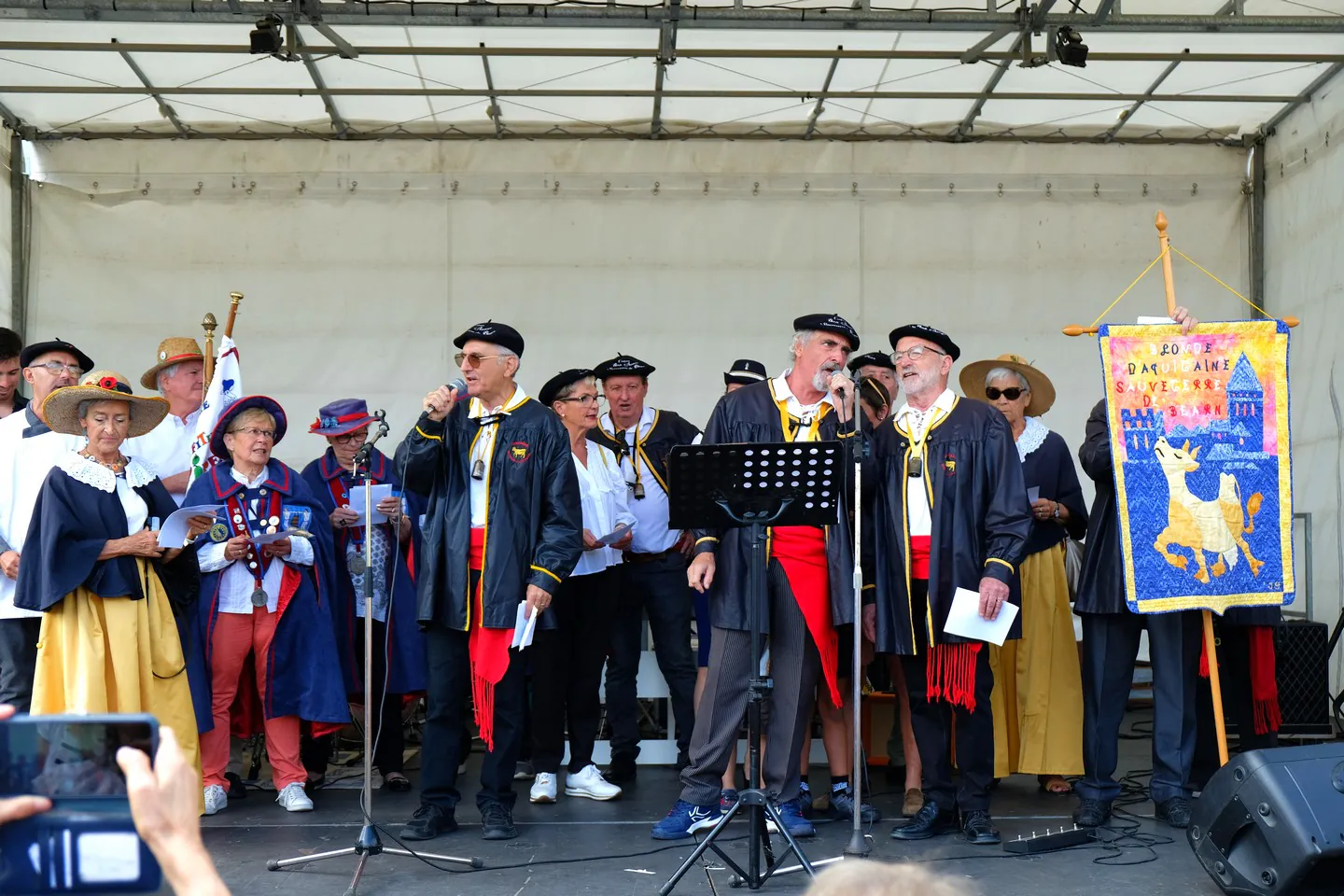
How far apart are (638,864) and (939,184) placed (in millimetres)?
5687

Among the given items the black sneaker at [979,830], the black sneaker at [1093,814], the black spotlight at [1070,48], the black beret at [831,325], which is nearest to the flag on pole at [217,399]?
the black beret at [831,325]

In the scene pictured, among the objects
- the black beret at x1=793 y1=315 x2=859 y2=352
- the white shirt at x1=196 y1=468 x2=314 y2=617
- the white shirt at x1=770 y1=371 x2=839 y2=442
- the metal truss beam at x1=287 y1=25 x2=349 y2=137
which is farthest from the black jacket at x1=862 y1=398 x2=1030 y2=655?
the metal truss beam at x1=287 y1=25 x2=349 y2=137

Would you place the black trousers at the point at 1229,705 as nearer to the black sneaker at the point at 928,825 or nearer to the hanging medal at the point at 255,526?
the black sneaker at the point at 928,825

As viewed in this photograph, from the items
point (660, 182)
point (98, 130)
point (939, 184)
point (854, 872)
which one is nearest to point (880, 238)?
point (939, 184)

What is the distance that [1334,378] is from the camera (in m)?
7.79

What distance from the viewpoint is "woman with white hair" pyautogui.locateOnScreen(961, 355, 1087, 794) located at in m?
5.68

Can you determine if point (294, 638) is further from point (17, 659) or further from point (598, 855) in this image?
point (598, 855)

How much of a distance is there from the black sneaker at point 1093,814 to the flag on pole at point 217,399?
3.88 metres

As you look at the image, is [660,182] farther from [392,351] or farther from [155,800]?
[155,800]

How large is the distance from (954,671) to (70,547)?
3.30 metres

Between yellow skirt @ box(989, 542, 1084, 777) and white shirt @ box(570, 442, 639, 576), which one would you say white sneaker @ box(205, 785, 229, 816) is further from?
yellow skirt @ box(989, 542, 1084, 777)

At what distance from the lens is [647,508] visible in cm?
625

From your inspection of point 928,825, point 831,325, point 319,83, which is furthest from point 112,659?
point 319,83

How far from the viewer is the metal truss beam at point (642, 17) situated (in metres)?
6.69
